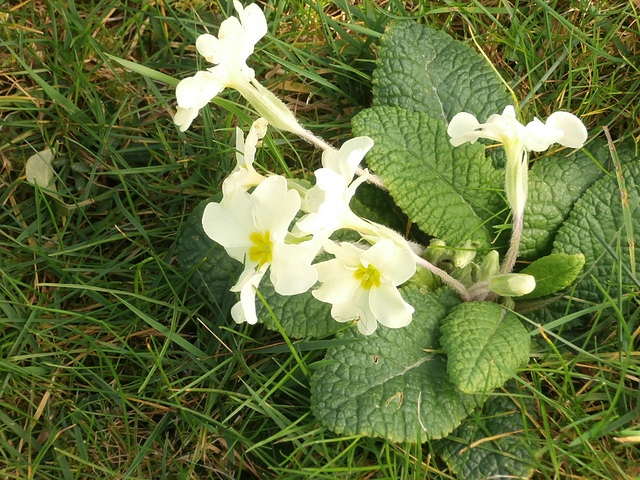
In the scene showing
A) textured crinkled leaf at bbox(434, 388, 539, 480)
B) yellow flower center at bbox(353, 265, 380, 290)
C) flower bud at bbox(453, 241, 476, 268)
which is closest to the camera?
yellow flower center at bbox(353, 265, 380, 290)

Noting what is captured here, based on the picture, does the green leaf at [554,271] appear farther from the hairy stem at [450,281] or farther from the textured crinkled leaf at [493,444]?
the textured crinkled leaf at [493,444]

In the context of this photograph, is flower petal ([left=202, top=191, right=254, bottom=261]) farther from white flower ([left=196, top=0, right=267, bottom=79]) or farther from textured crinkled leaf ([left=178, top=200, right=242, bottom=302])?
textured crinkled leaf ([left=178, top=200, right=242, bottom=302])

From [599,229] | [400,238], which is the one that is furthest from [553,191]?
[400,238]

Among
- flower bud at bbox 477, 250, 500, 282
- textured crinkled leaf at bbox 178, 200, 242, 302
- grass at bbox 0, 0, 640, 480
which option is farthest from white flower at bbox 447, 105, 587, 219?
textured crinkled leaf at bbox 178, 200, 242, 302

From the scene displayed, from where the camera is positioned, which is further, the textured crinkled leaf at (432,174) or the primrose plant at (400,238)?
the textured crinkled leaf at (432,174)

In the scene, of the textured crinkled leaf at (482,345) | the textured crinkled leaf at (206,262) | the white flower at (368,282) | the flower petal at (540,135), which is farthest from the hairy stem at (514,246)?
the textured crinkled leaf at (206,262)

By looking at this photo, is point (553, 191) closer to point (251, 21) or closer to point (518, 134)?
point (518, 134)
